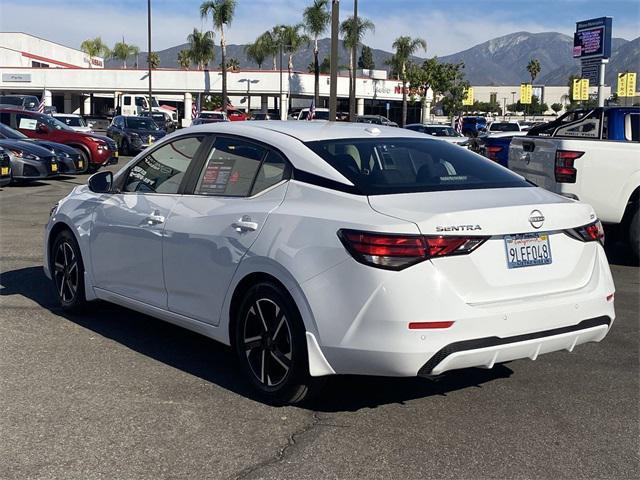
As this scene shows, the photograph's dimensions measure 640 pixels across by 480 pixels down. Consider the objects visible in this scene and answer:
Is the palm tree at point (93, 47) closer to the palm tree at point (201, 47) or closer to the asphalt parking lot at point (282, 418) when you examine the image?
the palm tree at point (201, 47)

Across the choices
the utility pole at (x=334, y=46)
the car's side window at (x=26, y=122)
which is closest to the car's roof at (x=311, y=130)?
the utility pole at (x=334, y=46)

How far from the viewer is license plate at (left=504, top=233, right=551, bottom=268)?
13.8 ft

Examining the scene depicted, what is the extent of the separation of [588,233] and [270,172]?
1886 mm

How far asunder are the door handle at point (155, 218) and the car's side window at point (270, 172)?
0.82 meters

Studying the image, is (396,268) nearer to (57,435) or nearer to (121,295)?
(57,435)

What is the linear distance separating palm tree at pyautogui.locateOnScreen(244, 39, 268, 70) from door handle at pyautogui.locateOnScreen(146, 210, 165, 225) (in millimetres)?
75819

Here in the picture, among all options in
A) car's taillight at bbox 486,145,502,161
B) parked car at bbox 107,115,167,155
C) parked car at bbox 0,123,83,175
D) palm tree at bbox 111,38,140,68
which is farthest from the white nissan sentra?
palm tree at bbox 111,38,140,68

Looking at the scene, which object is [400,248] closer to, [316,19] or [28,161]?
[28,161]

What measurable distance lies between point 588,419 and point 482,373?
905 mm

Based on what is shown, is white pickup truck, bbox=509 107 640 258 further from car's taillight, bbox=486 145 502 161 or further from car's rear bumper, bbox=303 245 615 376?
car's rear bumper, bbox=303 245 615 376

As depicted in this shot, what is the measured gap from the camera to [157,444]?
4.08 m

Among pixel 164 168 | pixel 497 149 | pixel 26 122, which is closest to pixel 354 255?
pixel 164 168

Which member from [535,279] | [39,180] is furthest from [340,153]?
[39,180]

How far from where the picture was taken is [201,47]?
69.4m
